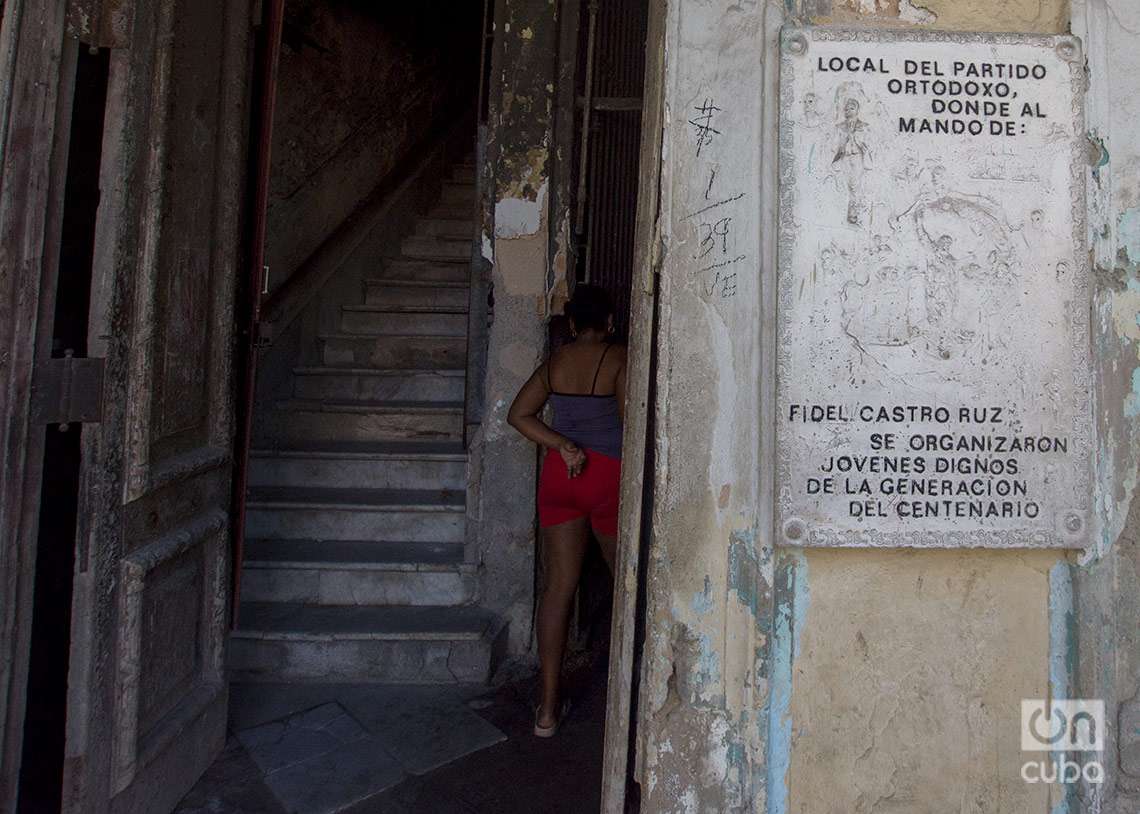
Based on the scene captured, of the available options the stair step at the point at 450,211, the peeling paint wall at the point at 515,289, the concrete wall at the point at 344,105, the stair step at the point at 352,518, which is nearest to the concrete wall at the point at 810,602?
the peeling paint wall at the point at 515,289

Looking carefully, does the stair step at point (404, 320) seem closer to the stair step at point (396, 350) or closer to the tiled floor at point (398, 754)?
the stair step at point (396, 350)

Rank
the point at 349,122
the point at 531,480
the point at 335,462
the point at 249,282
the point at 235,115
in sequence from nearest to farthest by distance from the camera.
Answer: the point at 235,115, the point at 249,282, the point at 531,480, the point at 335,462, the point at 349,122

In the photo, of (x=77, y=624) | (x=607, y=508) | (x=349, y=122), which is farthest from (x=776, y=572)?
(x=349, y=122)

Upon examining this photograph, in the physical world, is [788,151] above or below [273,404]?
above

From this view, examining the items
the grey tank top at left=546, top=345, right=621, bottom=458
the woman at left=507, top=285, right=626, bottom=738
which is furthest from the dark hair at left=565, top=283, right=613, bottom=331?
the grey tank top at left=546, top=345, right=621, bottom=458

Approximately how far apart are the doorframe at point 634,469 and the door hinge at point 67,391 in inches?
61.5

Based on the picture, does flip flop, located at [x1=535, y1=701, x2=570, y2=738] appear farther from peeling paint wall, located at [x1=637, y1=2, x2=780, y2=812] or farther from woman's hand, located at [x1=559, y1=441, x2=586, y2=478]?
peeling paint wall, located at [x1=637, y1=2, x2=780, y2=812]

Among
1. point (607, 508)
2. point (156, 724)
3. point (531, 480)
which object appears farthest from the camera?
point (531, 480)

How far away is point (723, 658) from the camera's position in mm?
1823

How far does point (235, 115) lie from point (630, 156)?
7.29 ft

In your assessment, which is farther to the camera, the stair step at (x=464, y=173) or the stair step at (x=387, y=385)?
the stair step at (x=464, y=173)

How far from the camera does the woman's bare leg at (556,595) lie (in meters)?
3.47

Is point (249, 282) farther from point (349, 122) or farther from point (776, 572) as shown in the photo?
point (349, 122)

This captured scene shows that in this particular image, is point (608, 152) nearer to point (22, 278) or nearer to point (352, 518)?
point (352, 518)
